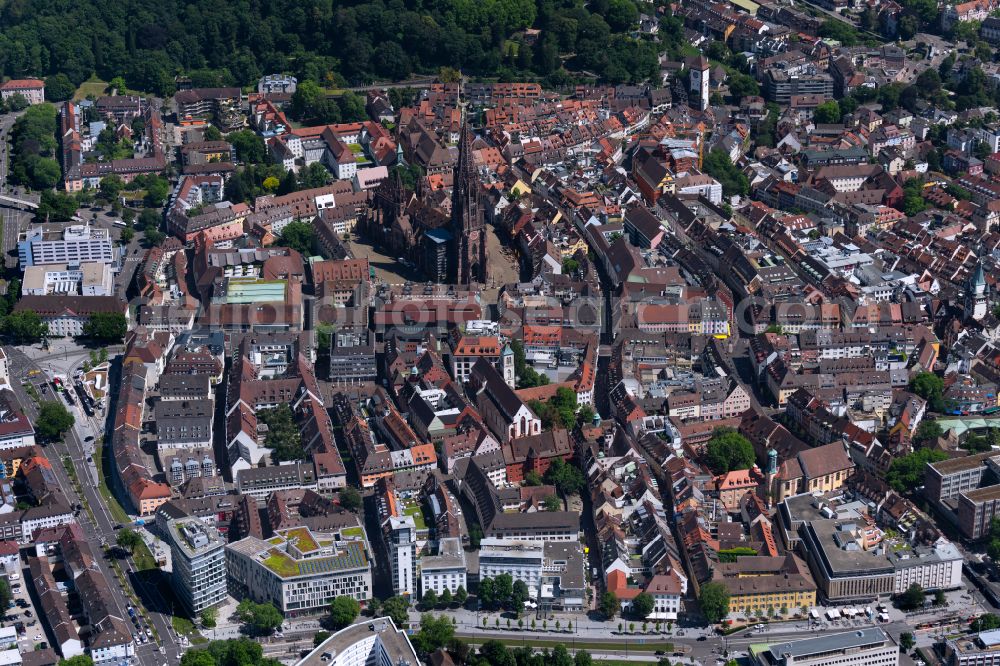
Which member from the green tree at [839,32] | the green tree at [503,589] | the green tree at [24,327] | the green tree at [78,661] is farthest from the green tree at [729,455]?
the green tree at [839,32]

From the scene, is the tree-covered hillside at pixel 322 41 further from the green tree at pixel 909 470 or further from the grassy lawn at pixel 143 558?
the grassy lawn at pixel 143 558

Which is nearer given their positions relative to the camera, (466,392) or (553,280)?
(466,392)

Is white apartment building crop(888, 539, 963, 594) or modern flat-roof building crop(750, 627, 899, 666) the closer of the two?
modern flat-roof building crop(750, 627, 899, 666)

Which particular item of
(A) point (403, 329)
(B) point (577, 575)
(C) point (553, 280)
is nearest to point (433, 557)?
(B) point (577, 575)

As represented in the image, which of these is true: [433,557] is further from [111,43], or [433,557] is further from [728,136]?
[111,43]

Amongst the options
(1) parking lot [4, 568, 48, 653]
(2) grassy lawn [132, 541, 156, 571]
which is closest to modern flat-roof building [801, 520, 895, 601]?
(2) grassy lawn [132, 541, 156, 571]

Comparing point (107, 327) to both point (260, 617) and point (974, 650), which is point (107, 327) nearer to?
point (260, 617)

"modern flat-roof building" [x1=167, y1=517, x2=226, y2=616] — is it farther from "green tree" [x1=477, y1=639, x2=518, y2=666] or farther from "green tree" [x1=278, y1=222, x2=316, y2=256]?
"green tree" [x1=278, y1=222, x2=316, y2=256]
